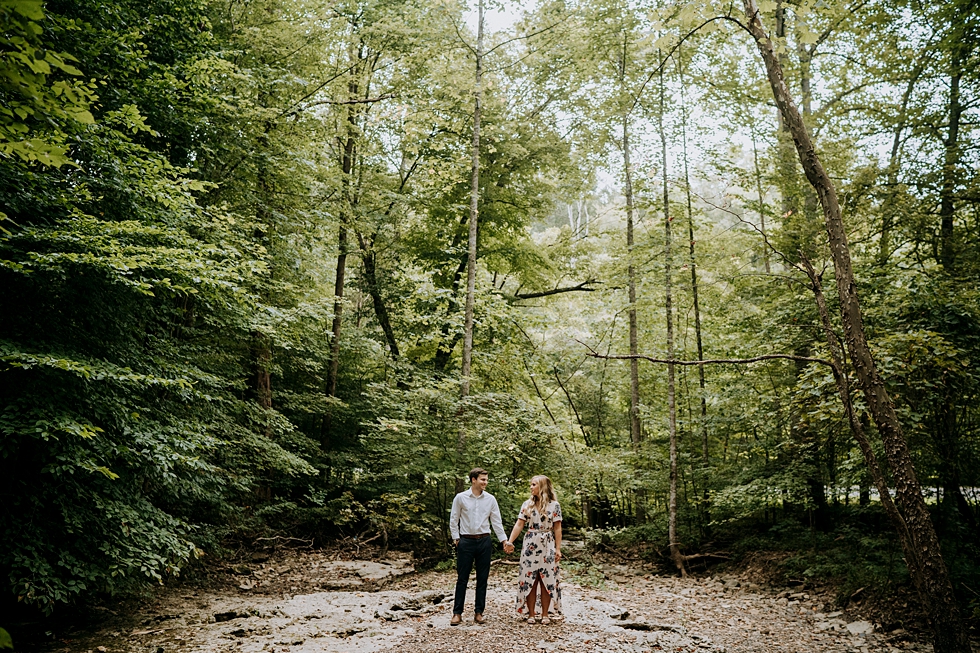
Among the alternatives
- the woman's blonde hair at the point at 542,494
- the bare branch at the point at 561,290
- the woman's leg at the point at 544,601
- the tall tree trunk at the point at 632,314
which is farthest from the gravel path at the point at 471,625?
the bare branch at the point at 561,290

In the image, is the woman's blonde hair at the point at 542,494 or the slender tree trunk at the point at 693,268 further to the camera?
the slender tree trunk at the point at 693,268

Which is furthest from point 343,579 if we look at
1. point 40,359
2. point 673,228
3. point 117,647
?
point 673,228

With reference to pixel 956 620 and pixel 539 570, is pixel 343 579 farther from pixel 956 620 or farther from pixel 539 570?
pixel 956 620

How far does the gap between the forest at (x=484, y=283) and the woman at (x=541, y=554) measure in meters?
2.33

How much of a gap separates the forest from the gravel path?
72 cm

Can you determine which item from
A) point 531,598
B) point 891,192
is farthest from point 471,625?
point 891,192

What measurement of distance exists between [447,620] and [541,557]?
1.41m

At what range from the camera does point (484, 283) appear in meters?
13.8

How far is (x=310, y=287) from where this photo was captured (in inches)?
531

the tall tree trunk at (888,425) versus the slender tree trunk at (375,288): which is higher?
the slender tree trunk at (375,288)

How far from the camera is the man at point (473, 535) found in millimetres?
6227

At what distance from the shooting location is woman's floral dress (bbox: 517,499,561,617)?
6.44 metres

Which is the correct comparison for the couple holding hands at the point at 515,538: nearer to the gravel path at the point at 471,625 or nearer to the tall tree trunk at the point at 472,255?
the gravel path at the point at 471,625

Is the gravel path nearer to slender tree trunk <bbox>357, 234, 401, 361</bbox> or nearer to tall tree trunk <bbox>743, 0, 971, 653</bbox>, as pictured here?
tall tree trunk <bbox>743, 0, 971, 653</bbox>
